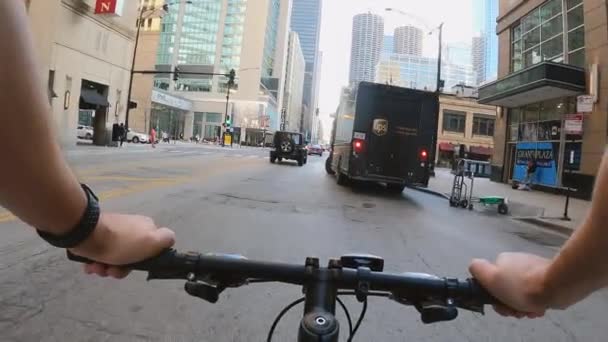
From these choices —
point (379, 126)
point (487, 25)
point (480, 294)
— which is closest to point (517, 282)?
point (480, 294)

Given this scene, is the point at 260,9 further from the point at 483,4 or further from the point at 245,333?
the point at 245,333

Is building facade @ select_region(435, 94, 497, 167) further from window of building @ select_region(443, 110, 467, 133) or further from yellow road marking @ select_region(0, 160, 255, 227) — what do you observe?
yellow road marking @ select_region(0, 160, 255, 227)

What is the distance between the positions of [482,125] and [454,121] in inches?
132

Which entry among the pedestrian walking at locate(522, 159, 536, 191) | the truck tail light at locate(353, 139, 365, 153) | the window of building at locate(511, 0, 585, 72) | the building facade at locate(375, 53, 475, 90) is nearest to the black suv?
the pedestrian walking at locate(522, 159, 536, 191)

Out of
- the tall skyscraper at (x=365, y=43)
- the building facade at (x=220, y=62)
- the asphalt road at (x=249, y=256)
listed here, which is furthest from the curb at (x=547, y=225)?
the building facade at (x=220, y=62)

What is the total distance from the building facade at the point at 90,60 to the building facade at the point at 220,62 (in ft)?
182

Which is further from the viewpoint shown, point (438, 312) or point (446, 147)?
point (446, 147)

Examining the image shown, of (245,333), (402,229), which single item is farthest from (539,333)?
(402,229)

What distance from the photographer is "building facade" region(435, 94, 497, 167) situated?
51844 millimetres

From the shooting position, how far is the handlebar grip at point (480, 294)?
1139mm

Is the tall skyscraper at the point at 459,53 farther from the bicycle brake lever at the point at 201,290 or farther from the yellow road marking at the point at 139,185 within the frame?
the bicycle brake lever at the point at 201,290

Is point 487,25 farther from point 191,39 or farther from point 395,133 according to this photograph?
point 191,39

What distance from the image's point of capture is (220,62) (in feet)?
332

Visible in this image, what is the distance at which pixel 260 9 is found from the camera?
100 metres
